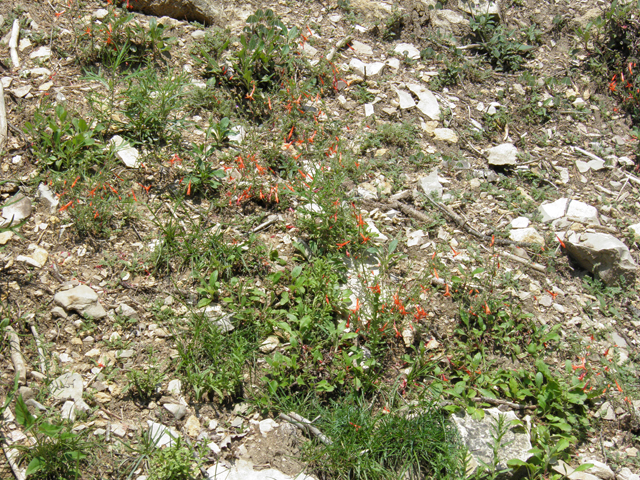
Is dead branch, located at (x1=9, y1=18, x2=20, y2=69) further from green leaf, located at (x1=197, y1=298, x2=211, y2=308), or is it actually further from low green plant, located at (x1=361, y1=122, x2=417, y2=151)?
low green plant, located at (x1=361, y1=122, x2=417, y2=151)

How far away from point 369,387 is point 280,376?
0.57 meters

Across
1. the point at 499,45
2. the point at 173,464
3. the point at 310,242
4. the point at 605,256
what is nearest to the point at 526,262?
the point at 605,256

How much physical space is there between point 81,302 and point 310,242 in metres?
1.57

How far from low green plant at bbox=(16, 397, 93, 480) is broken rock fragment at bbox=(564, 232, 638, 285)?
358 centimetres

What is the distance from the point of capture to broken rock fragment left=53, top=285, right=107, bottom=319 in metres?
3.18

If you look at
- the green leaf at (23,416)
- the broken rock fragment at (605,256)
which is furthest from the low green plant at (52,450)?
the broken rock fragment at (605,256)

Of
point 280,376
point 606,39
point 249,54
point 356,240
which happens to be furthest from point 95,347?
point 606,39

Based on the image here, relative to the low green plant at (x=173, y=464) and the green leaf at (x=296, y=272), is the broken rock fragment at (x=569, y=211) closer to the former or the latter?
the green leaf at (x=296, y=272)

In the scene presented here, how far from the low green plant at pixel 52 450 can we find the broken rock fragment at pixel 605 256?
11.8ft

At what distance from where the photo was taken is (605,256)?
3824 millimetres

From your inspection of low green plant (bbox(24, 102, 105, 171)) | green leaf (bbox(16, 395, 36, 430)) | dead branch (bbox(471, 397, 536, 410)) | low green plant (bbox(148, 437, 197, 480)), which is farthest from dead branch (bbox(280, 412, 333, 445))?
low green plant (bbox(24, 102, 105, 171))

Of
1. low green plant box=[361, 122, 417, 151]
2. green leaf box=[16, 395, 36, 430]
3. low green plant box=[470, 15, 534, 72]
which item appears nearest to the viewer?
green leaf box=[16, 395, 36, 430]

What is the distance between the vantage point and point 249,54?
4.61 m

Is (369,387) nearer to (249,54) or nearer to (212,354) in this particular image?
(212,354)
